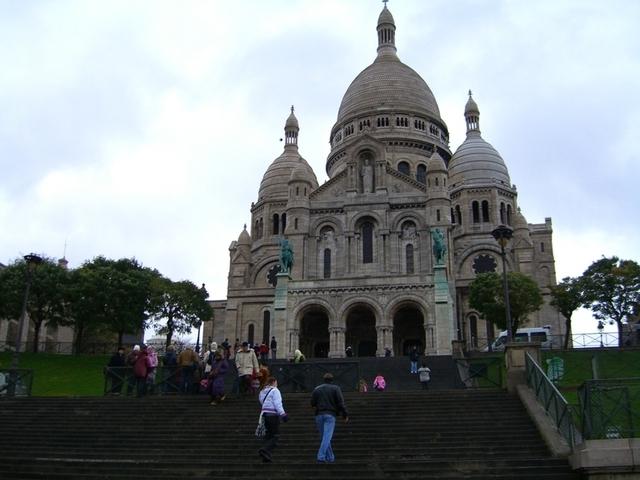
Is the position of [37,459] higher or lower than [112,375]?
lower

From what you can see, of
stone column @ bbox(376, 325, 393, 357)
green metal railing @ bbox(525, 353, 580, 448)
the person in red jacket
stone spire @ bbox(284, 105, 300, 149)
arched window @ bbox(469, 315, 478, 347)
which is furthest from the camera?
stone spire @ bbox(284, 105, 300, 149)

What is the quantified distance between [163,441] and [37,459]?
2907 millimetres

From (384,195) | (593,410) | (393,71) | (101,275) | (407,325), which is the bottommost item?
(593,410)

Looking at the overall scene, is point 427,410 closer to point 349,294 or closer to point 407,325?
point 349,294

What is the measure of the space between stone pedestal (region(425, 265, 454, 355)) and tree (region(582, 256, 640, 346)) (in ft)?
33.4

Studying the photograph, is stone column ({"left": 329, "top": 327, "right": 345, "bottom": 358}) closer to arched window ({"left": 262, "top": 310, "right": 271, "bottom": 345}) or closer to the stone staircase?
arched window ({"left": 262, "top": 310, "right": 271, "bottom": 345})

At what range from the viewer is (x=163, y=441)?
670 inches

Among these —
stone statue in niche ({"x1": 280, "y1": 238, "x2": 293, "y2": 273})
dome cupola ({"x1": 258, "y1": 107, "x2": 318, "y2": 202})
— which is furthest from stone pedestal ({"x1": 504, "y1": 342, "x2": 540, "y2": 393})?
dome cupola ({"x1": 258, "y1": 107, "x2": 318, "y2": 202})

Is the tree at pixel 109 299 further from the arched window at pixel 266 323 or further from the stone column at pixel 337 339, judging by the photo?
the stone column at pixel 337 339

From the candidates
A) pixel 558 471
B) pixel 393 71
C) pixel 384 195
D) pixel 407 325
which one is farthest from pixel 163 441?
pixel 393 71

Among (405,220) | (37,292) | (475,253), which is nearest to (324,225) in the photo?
(405,220)

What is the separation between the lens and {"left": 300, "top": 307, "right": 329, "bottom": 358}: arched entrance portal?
4772 cm

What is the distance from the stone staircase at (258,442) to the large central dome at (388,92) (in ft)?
170

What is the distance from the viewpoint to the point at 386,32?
8119 cm
